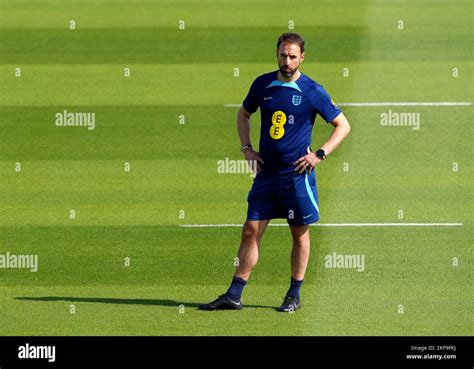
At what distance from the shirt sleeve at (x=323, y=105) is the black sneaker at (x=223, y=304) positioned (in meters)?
1.94

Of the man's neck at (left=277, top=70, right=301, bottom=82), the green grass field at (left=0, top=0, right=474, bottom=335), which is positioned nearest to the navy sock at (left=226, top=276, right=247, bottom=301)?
the green grass field at (left=0, top=0, right=474, bottom=335)

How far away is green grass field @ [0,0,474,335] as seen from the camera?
14.1 meters

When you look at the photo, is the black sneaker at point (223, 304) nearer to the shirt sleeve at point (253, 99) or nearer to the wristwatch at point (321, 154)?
the wristwatch at point (321, 154)

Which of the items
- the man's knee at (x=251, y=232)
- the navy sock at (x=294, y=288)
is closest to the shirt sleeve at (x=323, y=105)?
the man's knee at (x=251, y=232)

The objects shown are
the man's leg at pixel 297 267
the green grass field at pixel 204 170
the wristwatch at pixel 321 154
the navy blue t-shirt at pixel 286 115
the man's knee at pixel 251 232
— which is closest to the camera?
the navy blue t-shirt at pixel 286 115

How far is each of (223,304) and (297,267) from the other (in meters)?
0.78

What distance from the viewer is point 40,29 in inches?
1176

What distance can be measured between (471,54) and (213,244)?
482 inches

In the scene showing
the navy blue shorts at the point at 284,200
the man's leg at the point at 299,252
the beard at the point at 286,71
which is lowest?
the man's leg at the point at 299,252

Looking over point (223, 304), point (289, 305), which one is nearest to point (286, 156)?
point (289, 305)

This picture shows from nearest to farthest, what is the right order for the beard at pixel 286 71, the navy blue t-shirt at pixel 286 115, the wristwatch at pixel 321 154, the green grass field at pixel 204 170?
1. the beard at pixel 286 71
2. the navy blue t-shirt at pixel 286 115
3. the wristwatch at pixel 321 154
4. the green grass field at pixel 204 170

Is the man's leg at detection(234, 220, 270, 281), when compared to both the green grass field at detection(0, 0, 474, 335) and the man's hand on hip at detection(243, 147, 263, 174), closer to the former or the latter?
the green grass field at detection(0, 0, 474, 335)

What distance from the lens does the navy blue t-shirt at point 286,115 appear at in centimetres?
1348
